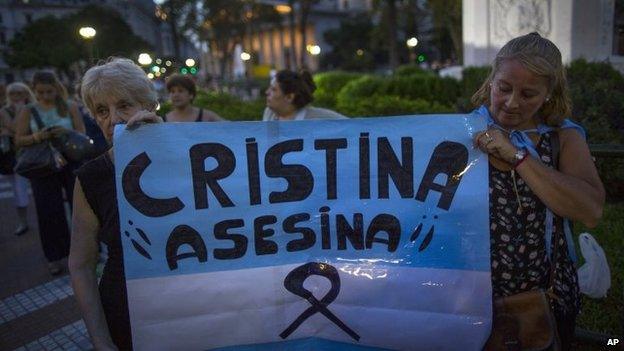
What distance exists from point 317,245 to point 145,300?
0.60 metres

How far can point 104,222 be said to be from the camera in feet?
5.38

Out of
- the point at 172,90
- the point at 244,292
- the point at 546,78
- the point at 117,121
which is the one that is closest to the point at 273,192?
the point at 244,292

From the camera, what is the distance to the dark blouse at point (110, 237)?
63.6 inches

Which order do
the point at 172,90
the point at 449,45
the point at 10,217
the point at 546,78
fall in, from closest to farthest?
the point at 546,78 → the point at 172,90 → the point at 10,217 → the point at 449,45

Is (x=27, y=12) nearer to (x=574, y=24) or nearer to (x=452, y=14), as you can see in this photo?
(x=452, y=14)

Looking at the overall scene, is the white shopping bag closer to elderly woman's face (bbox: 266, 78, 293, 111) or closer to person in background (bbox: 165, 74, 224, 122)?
elderly woman's face (bbox: 266, 78, 293, 111)

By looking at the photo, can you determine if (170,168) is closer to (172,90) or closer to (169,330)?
(169,330)

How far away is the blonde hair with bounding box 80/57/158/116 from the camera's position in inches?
67.1

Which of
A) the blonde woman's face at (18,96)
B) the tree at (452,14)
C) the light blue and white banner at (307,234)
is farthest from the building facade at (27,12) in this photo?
the light blue and white banner at (307,234)

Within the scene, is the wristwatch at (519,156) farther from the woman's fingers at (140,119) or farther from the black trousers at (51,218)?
the black trousers at (51,218)

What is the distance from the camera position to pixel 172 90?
15.8 ft

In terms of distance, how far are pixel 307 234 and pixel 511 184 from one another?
0.70 meters

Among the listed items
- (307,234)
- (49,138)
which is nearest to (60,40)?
(49,138)

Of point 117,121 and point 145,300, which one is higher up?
point 117,121
